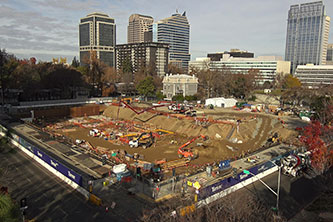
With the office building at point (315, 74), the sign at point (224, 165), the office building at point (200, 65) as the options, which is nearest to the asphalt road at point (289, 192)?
the sign at point (224, 165)

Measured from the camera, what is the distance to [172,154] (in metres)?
35.6

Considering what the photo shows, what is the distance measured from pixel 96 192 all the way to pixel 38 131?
2755 cm

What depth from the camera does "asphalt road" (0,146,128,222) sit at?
20.1 m

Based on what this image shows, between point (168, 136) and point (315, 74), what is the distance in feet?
391

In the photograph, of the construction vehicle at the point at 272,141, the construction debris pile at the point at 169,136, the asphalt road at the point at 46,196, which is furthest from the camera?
the construction vehicle at the point at 272,141

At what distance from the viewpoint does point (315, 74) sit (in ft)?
439

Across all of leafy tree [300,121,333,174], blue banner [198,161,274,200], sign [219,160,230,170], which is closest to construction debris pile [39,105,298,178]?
sign [219,160,230,170]

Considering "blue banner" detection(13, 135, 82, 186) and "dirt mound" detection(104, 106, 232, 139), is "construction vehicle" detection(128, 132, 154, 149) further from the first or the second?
"blue banner" detection(13, 135, 82, 186)

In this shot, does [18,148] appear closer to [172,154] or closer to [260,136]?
[172,154]

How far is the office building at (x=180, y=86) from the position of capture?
80.1m

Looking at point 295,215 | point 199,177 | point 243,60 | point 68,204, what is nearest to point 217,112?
point 199,177

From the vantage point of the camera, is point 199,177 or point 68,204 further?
point 199,177

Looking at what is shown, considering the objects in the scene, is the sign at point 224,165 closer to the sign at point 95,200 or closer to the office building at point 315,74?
the sign at point 95,200

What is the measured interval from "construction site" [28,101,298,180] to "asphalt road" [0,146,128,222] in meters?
6.79
